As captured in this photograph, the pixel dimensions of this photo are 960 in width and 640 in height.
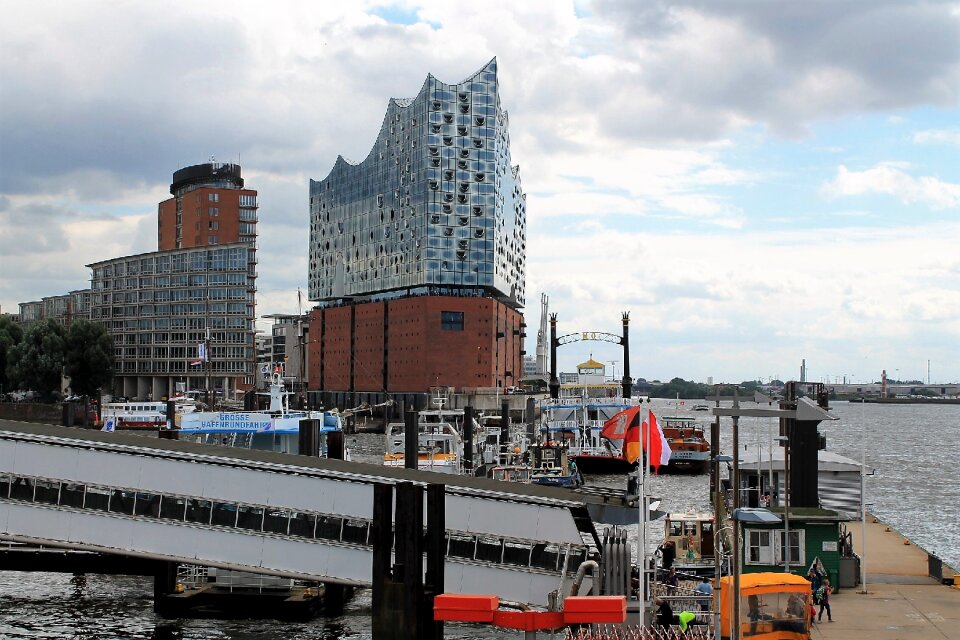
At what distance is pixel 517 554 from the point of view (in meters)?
30.1

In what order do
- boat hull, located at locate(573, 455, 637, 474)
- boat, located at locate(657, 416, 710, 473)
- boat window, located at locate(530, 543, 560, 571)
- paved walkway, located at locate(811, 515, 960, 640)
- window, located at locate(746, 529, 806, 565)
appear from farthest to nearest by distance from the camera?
boat, located at locate(657, 416, 710, 473) < boat hull, located at locate(573, 455, 637, 474) < boat window, located at locate(530, 543, 560, 571) < window, located at locate(746, 529, 806, 565) < paved walkway, located at locate(811, 515, 960, 640)

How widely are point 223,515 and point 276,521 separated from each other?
1.48m

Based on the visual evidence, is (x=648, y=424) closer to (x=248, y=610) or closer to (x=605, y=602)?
(x=605, y=602)

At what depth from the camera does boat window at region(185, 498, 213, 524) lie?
30.5m

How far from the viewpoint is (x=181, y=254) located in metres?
199

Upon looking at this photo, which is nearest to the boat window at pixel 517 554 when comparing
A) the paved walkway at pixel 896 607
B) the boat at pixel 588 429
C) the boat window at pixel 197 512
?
the paved walkway at pixel 896 607

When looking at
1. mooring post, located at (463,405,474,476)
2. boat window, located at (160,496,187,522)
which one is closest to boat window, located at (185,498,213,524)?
boat window, located at (160,496,187,522)

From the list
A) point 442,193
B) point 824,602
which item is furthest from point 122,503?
point 442,193

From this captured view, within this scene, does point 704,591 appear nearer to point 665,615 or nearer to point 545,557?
point 665,615

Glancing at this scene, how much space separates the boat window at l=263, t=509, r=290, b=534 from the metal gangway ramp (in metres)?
0.03

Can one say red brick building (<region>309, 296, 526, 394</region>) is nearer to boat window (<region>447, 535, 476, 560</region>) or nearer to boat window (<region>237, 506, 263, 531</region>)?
boat window (<region>237, 506, 263, 531</region>)

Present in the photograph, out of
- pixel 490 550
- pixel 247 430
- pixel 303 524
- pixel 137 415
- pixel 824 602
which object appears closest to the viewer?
pixel 824 602

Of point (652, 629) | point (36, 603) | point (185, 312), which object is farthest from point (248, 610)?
point (185, 312)

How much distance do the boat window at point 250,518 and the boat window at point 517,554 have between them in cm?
683
